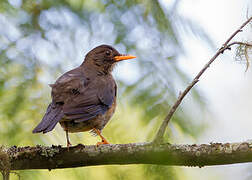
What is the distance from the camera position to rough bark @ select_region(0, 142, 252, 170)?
2.75 m

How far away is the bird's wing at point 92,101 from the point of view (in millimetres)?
3865

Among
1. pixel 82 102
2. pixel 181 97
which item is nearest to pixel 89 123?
pixel 82 102

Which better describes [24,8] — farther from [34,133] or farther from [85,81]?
[85,81]

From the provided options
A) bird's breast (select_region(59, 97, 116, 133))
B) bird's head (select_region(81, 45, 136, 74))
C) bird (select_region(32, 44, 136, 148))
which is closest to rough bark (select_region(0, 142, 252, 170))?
bird (select_region(32, 44, 136, 148))

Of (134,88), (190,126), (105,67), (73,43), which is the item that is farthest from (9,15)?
(105,67)

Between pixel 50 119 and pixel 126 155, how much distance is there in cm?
77

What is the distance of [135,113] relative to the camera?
112 inches

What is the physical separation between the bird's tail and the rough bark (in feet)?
0.61

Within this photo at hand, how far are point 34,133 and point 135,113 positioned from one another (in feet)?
2.64

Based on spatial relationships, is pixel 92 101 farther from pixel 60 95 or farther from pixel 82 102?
pixel 60 95

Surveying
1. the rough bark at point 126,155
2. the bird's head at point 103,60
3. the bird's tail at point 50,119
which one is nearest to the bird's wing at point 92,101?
the bird's tail at point 50,119

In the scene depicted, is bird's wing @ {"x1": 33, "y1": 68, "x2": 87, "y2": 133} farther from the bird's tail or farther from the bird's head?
the bird's head

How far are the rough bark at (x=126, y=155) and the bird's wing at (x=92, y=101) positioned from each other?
0.68 m

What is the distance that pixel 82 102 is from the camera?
4.05m
